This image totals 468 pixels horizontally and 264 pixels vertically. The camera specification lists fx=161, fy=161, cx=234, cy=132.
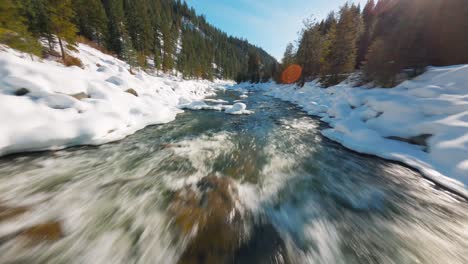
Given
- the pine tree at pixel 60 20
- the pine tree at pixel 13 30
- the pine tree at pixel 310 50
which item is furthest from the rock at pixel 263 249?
the pine tree at pixel 310 50

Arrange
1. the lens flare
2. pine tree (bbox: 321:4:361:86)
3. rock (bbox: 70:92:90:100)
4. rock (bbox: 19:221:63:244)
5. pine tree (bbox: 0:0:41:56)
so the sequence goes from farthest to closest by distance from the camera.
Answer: the lens flare < pine tree (bbox: 321:4:361:86) < pine tree (bbox: 0:0:41:56) < rock (bbox: 70:92:90:100) < rock (bbox: 19:221:63:244)

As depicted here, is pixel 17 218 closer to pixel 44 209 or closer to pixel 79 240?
pixel 44 209

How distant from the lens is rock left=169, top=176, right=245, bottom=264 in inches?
107

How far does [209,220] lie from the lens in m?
3.43

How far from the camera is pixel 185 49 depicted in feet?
198

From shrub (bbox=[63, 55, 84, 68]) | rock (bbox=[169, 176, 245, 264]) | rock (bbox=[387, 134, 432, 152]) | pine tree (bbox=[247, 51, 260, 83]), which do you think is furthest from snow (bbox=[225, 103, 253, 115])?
pine tree (bbox=[247, 51, 260, 83])

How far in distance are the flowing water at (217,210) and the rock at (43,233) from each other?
0.02 m

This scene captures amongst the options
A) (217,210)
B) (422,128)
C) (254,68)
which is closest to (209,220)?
(217,210)

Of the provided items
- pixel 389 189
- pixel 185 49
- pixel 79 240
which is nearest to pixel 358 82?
pixel 389 189

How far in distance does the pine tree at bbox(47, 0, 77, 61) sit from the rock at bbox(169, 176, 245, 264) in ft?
75.4

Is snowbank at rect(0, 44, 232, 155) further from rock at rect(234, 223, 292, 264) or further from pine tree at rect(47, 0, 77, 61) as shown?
pine tree at rect(47, 0, 77, 61)

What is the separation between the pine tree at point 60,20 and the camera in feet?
56.2

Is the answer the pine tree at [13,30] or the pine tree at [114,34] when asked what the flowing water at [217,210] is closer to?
the pine tree at [13,30]

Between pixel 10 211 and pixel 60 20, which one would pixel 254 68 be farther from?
pixel 10 211
